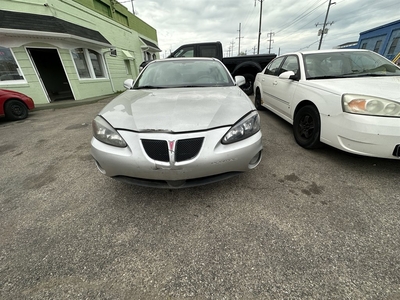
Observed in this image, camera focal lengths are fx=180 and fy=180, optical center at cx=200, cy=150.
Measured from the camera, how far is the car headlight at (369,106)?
6.48ft

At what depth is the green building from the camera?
6941 millimetres

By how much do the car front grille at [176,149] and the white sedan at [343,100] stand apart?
1934mm

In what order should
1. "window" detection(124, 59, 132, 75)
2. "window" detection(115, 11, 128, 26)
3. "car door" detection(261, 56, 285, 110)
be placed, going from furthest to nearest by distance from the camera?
"window" detection(124, 59, 132, 75) → "window" detection(115, 11, 128, 26) → "car door" detection(261, 56, 285, 110)

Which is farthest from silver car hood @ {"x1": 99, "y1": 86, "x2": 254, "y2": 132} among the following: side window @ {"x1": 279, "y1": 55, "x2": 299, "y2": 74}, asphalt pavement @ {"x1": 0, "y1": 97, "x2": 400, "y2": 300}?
side window @ {"x1": 279, "y1": 55, "x2": 299, "y2": 74}

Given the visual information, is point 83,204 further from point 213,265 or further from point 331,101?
point 331,101

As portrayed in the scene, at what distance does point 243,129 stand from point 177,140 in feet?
2.20

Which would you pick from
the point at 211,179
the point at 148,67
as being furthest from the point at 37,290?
the point at 148,67

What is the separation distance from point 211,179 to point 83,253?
1234 millimetres

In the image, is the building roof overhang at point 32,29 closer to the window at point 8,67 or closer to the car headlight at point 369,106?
the window at point 8,67

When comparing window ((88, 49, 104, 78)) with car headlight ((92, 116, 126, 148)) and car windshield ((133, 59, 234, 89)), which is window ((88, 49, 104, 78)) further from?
car headlight ((92, 116, 126, 148))

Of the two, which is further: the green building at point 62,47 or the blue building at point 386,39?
the blue building at point 386,39

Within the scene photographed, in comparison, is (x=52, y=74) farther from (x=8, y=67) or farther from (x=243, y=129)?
(x=243, y=129)

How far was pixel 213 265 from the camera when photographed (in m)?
1.35

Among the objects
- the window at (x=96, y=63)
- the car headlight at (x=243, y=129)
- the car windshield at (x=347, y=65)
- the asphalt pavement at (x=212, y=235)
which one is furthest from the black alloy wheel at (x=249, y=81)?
the window at (x=96, y=63)
